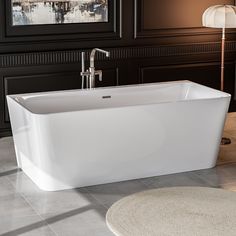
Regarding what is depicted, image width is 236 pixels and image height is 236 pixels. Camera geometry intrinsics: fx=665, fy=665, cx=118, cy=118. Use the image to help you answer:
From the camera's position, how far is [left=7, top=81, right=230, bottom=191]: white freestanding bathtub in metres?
3.96

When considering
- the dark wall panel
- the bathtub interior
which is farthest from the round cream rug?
the dark wall panel

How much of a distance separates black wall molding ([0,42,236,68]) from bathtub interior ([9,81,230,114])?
2.31 feet

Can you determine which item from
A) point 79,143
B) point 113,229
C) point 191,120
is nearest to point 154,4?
point 191,120

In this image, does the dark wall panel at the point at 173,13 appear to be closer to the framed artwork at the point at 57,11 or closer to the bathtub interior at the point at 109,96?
the framed artwork at the point at 57,11

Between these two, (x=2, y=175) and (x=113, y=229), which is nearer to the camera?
(x=113, y=229)

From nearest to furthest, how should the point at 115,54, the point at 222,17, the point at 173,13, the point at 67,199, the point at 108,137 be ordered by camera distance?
the point at 67,199
the point at 108,137
the point at 222,17
the point at 115,54
the point at 173,13

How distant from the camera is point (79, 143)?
400cm

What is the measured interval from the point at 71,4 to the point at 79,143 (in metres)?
1.60

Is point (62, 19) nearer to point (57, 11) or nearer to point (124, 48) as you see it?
point (57, 11)

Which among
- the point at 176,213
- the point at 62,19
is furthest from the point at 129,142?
the point at 62,19

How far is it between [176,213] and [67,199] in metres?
0.67

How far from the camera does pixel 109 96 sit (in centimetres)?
467

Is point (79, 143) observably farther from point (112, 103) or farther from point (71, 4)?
point (71, 4)

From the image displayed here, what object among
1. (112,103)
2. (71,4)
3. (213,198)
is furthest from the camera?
(71,4)
